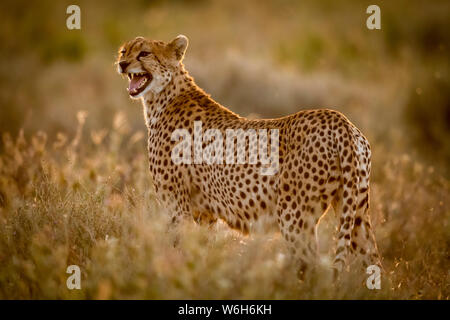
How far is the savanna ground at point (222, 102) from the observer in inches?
130

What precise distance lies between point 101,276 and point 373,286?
1655mm

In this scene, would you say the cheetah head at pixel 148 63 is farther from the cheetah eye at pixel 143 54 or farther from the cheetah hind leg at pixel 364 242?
the cheetah hind leg at pixel 364 242

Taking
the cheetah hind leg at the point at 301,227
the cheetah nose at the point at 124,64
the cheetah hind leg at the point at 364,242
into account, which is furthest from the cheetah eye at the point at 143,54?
the cheetah hind leg at the point at 364,242

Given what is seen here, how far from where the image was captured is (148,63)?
4258 millimetres

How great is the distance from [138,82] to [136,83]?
2 cm

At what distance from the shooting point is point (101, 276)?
3.32 m

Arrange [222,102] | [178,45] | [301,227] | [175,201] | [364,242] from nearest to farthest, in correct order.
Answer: [301,227] → [364,242] → [175,201] → [178,45] → [222,102]

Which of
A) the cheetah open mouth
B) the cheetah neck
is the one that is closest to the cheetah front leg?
the cheetah neck

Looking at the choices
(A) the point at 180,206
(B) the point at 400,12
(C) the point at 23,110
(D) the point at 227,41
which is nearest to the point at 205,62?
(C) the point at 23,110

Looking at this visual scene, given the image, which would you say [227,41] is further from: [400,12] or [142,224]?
[142,224]

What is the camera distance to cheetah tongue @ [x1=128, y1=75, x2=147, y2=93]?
427cm

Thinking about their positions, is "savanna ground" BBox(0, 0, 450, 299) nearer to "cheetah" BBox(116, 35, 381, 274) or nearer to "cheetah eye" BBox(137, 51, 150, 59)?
"cheetah" BBox(116, 35, 381, 274)

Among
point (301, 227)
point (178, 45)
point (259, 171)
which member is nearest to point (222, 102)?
point (178, 45)

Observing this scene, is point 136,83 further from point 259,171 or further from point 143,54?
point 259,171
